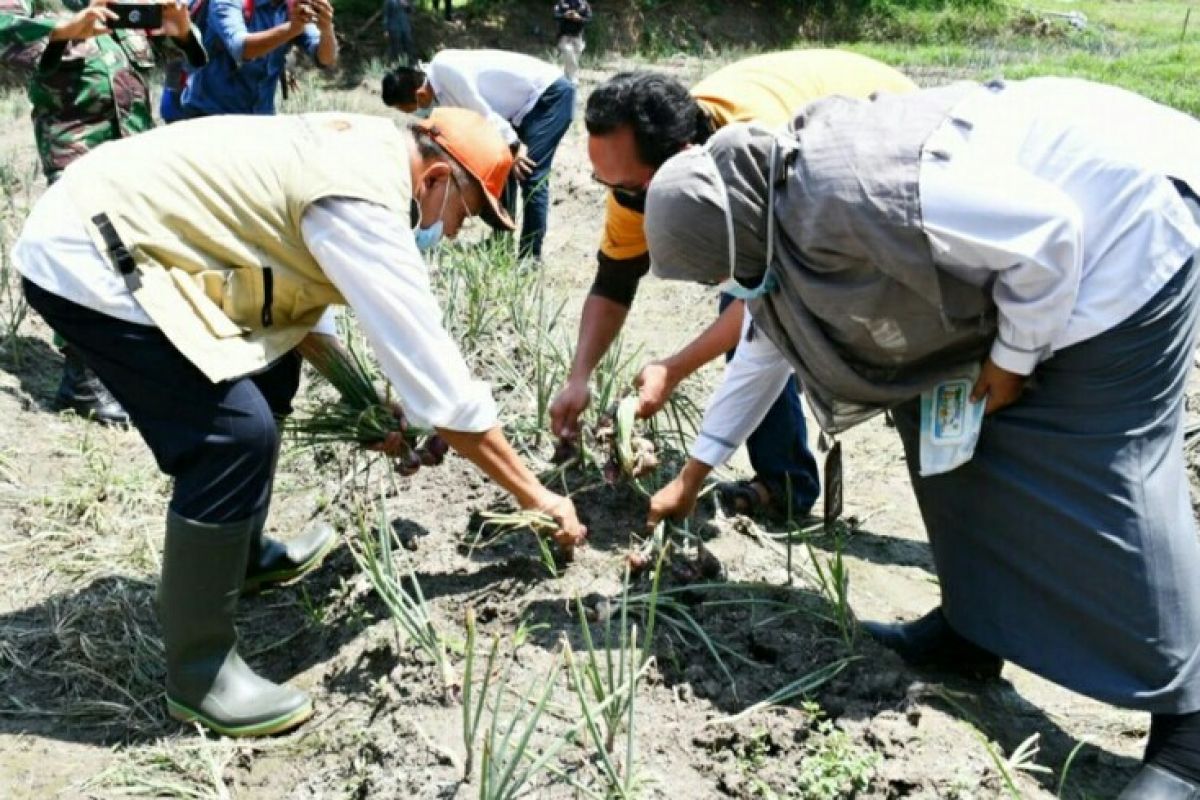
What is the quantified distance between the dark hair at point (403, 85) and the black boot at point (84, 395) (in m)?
2.01

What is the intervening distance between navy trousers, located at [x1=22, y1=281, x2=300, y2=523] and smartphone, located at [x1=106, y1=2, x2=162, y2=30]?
221 centimetres

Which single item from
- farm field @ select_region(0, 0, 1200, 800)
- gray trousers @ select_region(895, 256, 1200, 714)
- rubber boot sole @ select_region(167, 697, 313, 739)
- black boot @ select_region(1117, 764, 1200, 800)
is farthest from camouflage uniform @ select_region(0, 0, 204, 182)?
black boot @ select_region(1117, 764, 1200, 800)

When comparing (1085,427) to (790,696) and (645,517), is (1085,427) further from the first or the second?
(645,517)

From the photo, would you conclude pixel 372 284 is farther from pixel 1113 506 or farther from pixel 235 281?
pixel 1113 506

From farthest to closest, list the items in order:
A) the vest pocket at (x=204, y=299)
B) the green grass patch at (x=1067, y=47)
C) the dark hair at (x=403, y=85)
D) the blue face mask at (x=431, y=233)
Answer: the green grass patch at (x=1067, y=47) → the dark hair at (x=403, y=85) → the blue face mask at (x=431, y=233) → the vest pocket at (x=204, y=299)

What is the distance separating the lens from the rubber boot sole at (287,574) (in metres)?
3.00

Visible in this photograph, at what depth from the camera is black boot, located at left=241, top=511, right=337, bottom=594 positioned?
2.97m

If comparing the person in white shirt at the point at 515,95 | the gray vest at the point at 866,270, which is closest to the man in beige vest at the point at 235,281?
the gray vest at the point at 866,270

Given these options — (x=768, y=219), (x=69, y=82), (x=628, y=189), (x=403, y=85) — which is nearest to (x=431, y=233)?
(x=628, y=189)

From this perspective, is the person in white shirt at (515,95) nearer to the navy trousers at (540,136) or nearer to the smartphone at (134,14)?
the navy trousers at (540,136)

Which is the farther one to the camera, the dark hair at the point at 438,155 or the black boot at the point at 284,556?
the black boot at the point at 284,556

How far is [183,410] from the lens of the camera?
232 cm

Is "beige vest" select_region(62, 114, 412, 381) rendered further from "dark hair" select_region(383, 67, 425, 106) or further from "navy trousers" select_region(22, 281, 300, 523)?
"dark hair" select_region(383, 67, 425, 106)

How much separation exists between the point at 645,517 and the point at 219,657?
113cm
